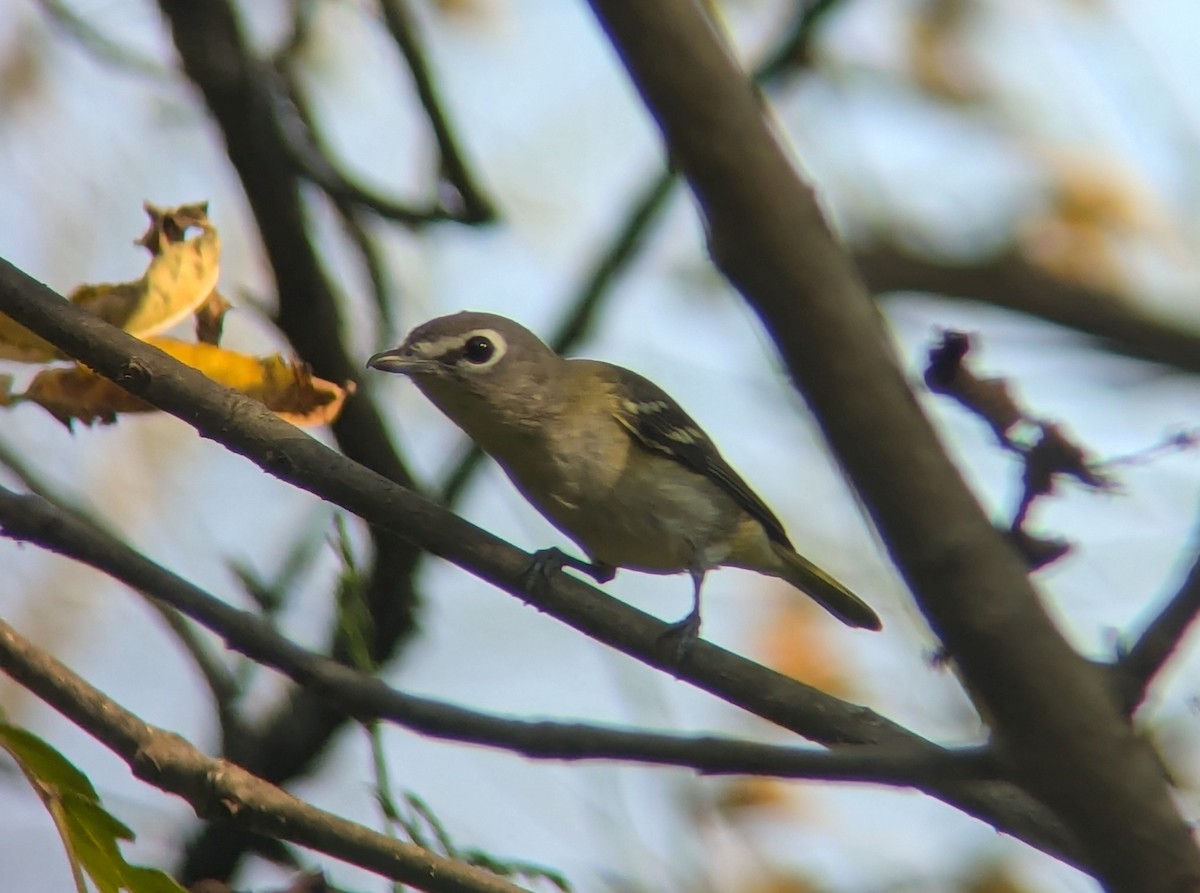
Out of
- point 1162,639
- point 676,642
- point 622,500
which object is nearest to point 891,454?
point 1162,639

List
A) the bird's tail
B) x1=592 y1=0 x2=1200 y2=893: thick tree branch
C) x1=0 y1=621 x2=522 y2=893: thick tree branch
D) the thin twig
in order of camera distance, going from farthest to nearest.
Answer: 1. the bird's tail
2. the thin twig
3. x1=0 y1=621 x2=522 y2=893: thick tree branch
4. x1=592 y1=0 x2=1200 y2=893: thick tree branch

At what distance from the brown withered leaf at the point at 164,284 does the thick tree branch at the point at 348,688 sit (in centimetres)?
36

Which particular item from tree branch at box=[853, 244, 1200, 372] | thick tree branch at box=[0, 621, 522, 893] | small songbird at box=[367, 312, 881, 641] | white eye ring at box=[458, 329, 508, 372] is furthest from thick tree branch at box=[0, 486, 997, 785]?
white eye ring at box=[458, 329, 508, 372]

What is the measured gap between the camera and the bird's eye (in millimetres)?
4730

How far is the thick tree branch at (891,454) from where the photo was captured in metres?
1.48

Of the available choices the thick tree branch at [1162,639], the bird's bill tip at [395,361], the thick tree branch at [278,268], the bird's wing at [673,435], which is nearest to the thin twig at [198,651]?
the thick tree branch at [278,268]

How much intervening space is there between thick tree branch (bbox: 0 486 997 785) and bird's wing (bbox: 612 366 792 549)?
108 inches

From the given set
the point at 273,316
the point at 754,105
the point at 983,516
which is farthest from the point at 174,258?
the point at 983,516

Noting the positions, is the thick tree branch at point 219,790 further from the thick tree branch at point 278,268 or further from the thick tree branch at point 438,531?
the thick tree branch at point 278,268

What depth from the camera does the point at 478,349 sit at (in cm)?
477

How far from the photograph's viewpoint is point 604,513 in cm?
484

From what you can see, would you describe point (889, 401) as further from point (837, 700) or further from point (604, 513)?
point (604, 513)

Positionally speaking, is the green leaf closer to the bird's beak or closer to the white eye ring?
the bird's beak

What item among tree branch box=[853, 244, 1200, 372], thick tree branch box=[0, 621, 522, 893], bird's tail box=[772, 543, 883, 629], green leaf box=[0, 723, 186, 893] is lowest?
green leaf box=[0, 723, 186, 893]
